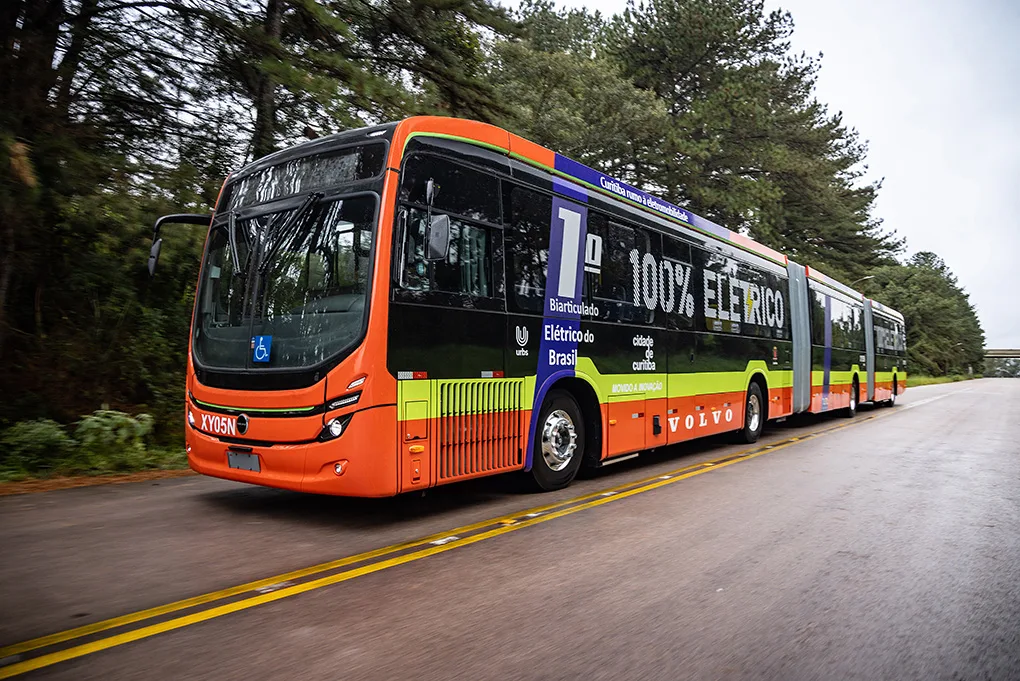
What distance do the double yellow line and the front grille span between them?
0.48 metres

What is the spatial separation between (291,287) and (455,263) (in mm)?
1363

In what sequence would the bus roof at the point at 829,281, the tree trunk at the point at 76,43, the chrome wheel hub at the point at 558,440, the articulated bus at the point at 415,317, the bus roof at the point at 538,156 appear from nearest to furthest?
the articulated bus at the point at 415,317
the bus roof at the point at 538,156
the chrome wheel hub at the point at 558,440
the tree trunk at the point at 76,43
the bus roof at the point at 829,281

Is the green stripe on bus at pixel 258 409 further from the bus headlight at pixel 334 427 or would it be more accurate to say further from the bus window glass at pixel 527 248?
the bus window glass at pixel 527 248

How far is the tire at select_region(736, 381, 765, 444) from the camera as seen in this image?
12.3 metres

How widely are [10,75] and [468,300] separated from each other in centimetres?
630

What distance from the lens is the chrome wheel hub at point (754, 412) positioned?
493 inches

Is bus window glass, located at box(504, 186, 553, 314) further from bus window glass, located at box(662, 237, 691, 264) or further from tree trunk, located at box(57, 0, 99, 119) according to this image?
tree trunk, located at box(57, 0, 99, 119)

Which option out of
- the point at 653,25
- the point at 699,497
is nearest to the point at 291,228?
the point at 699,497

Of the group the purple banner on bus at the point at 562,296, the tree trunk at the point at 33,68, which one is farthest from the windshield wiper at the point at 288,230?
the tree trunk at the point at 33,68

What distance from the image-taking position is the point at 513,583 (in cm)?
443

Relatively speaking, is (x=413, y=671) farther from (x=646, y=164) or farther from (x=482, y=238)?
(x=646, y=164)

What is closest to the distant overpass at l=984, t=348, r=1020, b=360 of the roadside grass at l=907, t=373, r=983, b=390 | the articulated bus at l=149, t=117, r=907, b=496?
the roadside grass at l=907, t=373, r=983, b=390

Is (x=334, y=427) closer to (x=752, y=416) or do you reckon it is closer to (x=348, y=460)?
(x=348, y=460)

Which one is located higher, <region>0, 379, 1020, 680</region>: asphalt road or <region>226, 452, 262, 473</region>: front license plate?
<region>226, 452, 262, 473</region>: front license plate
